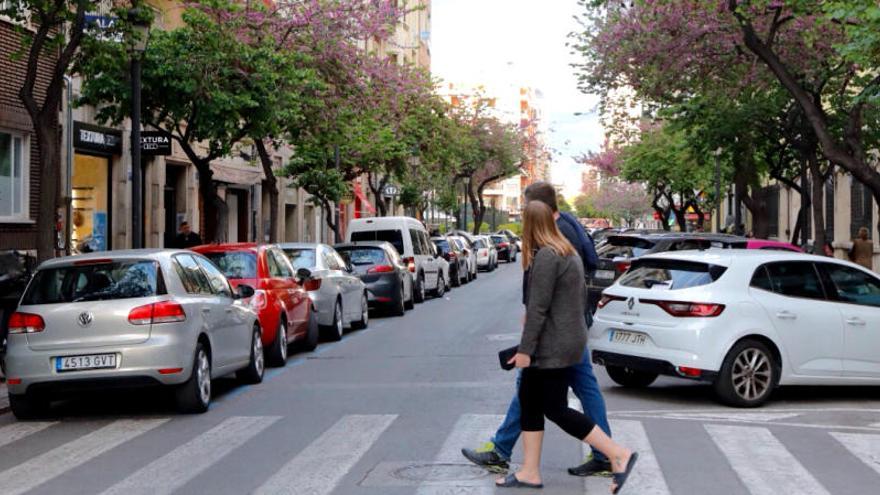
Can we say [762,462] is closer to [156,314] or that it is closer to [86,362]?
[156,314]

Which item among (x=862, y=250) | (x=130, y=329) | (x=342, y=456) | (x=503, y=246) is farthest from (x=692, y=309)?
(x=503, y=246)

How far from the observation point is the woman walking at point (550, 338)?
707 cm

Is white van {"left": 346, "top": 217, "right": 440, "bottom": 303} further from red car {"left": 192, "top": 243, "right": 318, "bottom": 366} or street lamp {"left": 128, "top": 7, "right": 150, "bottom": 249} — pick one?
red car {"left": 192, "top": 243, "right": 318, "bottom": 366}

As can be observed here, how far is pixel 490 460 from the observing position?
8039mm

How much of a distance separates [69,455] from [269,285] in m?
5.85

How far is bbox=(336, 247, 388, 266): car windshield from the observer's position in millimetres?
23359

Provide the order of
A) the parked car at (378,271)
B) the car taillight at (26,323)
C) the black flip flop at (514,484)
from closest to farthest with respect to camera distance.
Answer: the black flip flop at (514,484)
the car taillight at (26,323)
the parked car at (378,271)

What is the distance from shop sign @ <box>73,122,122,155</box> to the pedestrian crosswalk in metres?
15.1

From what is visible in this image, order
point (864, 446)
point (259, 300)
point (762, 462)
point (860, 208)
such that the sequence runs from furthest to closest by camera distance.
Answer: point (860, 208), point (259, 300), point (864, 446), point (762, 462)

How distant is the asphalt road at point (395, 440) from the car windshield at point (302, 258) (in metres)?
4.11

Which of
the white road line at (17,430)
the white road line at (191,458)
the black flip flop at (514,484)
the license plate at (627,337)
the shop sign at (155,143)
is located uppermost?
the shop sign at (155,143)

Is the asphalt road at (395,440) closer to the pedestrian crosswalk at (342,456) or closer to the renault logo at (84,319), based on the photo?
the pedestrian crosswalk at (342,456)

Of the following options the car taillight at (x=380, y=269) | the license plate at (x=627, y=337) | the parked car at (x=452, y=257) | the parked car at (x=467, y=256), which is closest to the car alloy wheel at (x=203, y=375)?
the license plate at (x=627, y=337)

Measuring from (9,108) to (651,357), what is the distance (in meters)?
14.3
